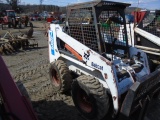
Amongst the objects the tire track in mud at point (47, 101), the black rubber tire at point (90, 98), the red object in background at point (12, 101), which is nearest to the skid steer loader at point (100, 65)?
the black rubber tire at point (90, 98)

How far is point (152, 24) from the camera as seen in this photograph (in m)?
6.61

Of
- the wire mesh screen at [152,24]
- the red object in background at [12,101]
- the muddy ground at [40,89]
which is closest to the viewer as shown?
the red object in background at [12,101]

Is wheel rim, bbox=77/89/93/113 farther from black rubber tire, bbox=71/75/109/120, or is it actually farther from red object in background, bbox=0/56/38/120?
red object in background, bbox=0/56/38/120

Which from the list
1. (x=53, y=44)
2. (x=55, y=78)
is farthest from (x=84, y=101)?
(x=53, y=44)

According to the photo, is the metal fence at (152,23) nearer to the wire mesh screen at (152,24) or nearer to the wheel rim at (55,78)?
the wire mesh screen at (152,24)

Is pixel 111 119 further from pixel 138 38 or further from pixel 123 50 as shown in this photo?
pixel 138 38

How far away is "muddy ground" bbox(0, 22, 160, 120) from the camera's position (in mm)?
4410

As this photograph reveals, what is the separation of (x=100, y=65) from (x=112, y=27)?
1244mm

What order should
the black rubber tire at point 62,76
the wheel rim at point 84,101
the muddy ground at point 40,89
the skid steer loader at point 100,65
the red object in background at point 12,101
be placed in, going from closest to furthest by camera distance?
the red object in background at point 12,101 < the skid steer loader at point 100,65 < the wheel rim at point 84,101 < the muddy ground at point 40,89 < the black rubber tire at point 62,76

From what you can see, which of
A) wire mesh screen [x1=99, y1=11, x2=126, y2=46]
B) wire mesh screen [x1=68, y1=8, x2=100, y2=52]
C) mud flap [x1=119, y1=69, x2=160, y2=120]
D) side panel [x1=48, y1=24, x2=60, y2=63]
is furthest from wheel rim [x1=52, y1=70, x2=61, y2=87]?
mud flap [x1=119, y1=69, x2=160, y2=120]

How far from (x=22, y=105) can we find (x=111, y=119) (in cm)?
233

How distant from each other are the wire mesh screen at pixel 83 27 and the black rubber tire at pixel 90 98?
2.41 ft

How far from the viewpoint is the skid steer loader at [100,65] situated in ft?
12.0

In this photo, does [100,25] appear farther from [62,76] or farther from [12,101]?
[12,101]
